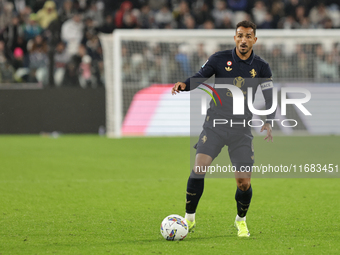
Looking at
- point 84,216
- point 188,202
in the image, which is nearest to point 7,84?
point 84,216

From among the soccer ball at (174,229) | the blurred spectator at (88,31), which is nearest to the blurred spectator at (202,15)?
the blurred spectator at (88,31)

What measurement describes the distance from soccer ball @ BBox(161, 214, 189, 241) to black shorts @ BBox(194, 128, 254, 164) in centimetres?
62

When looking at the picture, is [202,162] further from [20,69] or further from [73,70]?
[20,69]

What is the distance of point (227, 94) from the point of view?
4723 mm

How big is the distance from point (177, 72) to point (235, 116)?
9.75m

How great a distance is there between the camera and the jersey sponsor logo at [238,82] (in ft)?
15.4

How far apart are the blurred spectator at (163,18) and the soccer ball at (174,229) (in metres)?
12.6

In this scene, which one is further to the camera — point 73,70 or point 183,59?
point 73,70

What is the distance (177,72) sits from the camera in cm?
1433

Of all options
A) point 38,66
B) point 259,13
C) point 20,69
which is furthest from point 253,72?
point 259,13

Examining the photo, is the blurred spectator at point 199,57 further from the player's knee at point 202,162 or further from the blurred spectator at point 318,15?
the player's knee at point 202,162

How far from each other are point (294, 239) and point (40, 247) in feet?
6.77

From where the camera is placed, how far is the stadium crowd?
Answer: 14594 millimetres

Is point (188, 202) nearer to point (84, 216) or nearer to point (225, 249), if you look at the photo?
point (225, 249)
